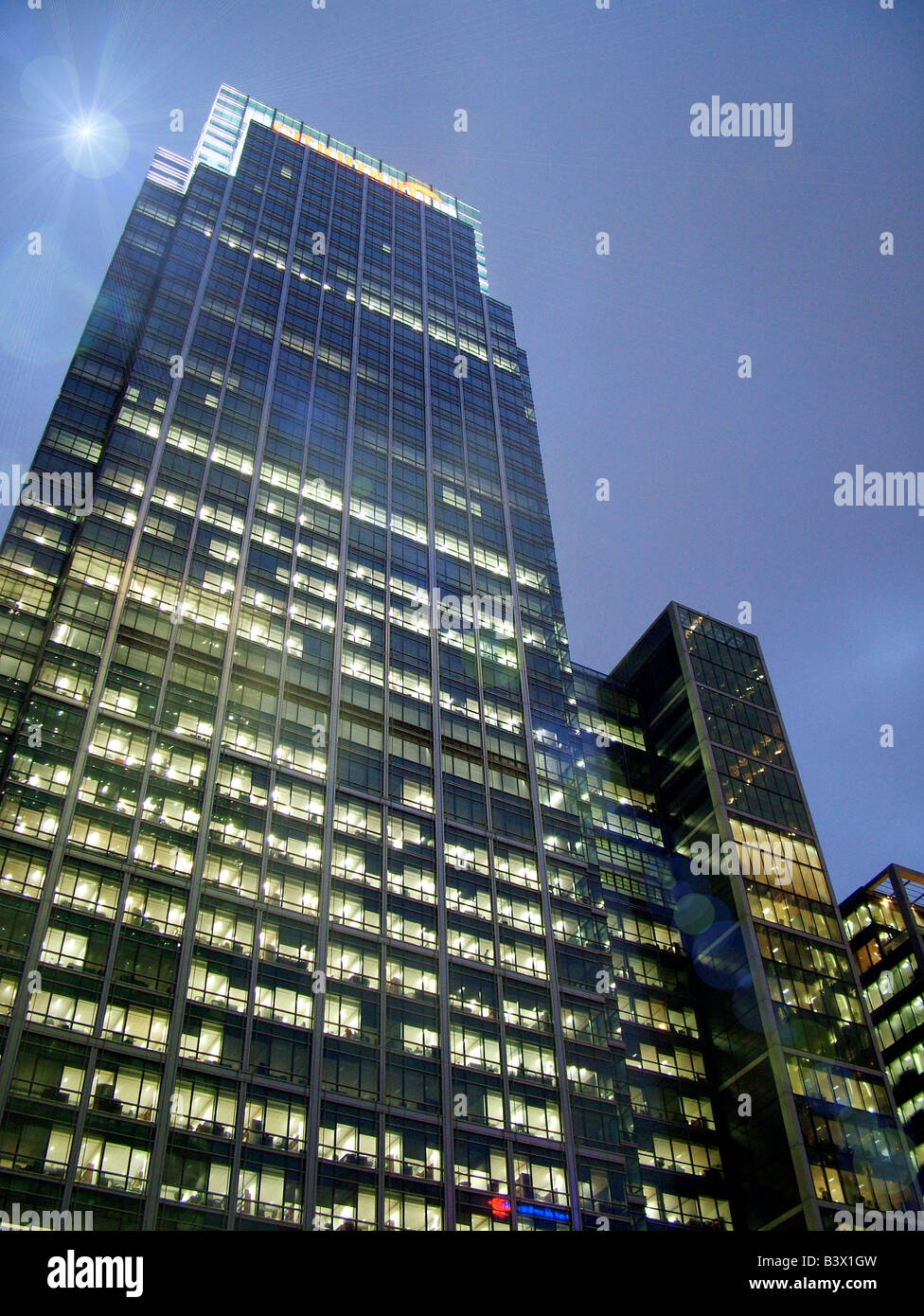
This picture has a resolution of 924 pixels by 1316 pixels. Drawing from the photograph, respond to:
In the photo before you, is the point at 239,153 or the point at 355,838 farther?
the point at 239,153

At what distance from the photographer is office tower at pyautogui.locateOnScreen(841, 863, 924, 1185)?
87.8 metres

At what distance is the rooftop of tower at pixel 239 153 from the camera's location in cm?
10950

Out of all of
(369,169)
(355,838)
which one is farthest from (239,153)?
(355,838)

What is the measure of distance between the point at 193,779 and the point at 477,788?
1972 centimetres

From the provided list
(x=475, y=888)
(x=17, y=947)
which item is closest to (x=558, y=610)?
(x=475, y=888)

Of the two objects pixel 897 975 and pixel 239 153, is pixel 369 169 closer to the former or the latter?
pixel 239 153

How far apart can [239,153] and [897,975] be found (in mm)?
100051

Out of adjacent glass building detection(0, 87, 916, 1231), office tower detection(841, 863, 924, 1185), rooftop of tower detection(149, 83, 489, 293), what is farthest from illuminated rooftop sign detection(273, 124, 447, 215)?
office tower detection(841, 863, 924, 1185)

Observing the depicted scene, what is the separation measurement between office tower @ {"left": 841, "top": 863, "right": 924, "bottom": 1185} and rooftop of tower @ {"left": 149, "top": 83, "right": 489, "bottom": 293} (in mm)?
74995

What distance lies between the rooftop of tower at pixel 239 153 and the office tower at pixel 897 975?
75.0 metres

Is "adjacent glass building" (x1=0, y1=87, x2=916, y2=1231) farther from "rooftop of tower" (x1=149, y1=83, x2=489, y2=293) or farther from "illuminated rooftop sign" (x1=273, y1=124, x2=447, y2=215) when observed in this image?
"illuminated rooftop sign" (x1=273, y1=124, x2=447, y2=215)

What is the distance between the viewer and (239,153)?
11375 centimetres

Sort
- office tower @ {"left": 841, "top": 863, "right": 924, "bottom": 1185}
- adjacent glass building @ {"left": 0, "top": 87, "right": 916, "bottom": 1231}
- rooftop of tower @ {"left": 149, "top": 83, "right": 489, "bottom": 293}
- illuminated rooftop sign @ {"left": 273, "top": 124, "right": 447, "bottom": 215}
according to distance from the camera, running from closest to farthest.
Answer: adjacent glass building @ {"left": 0, "top": 87, "right": 916, "bottom": 1231} → office tower @ {"left": 841, "top": 863, "right": 924, "bottom": 1185} → rooftop of tower @ {"left": 149, "top": 83, "right": 489, "bottom": 293} → illuminated rooftop sign @ {"left": 273, "top": 124, "right": 447, "bottom": 215}

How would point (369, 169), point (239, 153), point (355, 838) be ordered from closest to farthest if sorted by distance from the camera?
point (355, 838)
point (239, 153)
point (369, 169)
